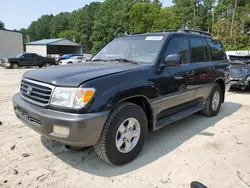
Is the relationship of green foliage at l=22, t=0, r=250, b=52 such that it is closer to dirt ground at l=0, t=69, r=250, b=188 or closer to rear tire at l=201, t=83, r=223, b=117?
rear tire at l=201, t=83, r=223, b=117

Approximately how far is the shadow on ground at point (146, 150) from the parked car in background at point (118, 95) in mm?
145

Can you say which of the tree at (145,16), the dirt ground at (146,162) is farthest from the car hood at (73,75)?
the tree at (145,16)

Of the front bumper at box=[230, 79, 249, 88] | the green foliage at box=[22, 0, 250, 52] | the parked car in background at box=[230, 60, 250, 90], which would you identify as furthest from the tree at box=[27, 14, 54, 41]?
the front bumper at box=[230, 79, 249, 88]

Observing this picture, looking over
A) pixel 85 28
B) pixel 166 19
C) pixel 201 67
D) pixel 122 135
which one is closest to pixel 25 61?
pixel 201 67

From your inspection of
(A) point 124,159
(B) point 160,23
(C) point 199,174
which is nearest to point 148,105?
(A) point 124,159

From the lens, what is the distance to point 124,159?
3129 millimetres

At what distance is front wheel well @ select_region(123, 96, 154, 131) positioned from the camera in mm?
3238

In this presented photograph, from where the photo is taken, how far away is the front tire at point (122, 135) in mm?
2840

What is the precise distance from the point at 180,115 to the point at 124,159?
1.44 meters

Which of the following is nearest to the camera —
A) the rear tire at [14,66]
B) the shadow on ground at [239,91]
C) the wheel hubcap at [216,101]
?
the wheel hubcap at [216,101]

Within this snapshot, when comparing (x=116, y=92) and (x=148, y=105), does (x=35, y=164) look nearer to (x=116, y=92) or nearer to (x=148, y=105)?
(x=116, y=92)

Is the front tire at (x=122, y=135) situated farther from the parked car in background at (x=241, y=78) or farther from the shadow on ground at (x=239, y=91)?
the shadow on ground at (x=239, y=91)

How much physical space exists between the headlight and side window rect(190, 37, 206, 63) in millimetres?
2658

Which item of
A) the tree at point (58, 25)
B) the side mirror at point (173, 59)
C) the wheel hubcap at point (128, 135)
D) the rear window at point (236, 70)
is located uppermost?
the tree at point (58, 25)
